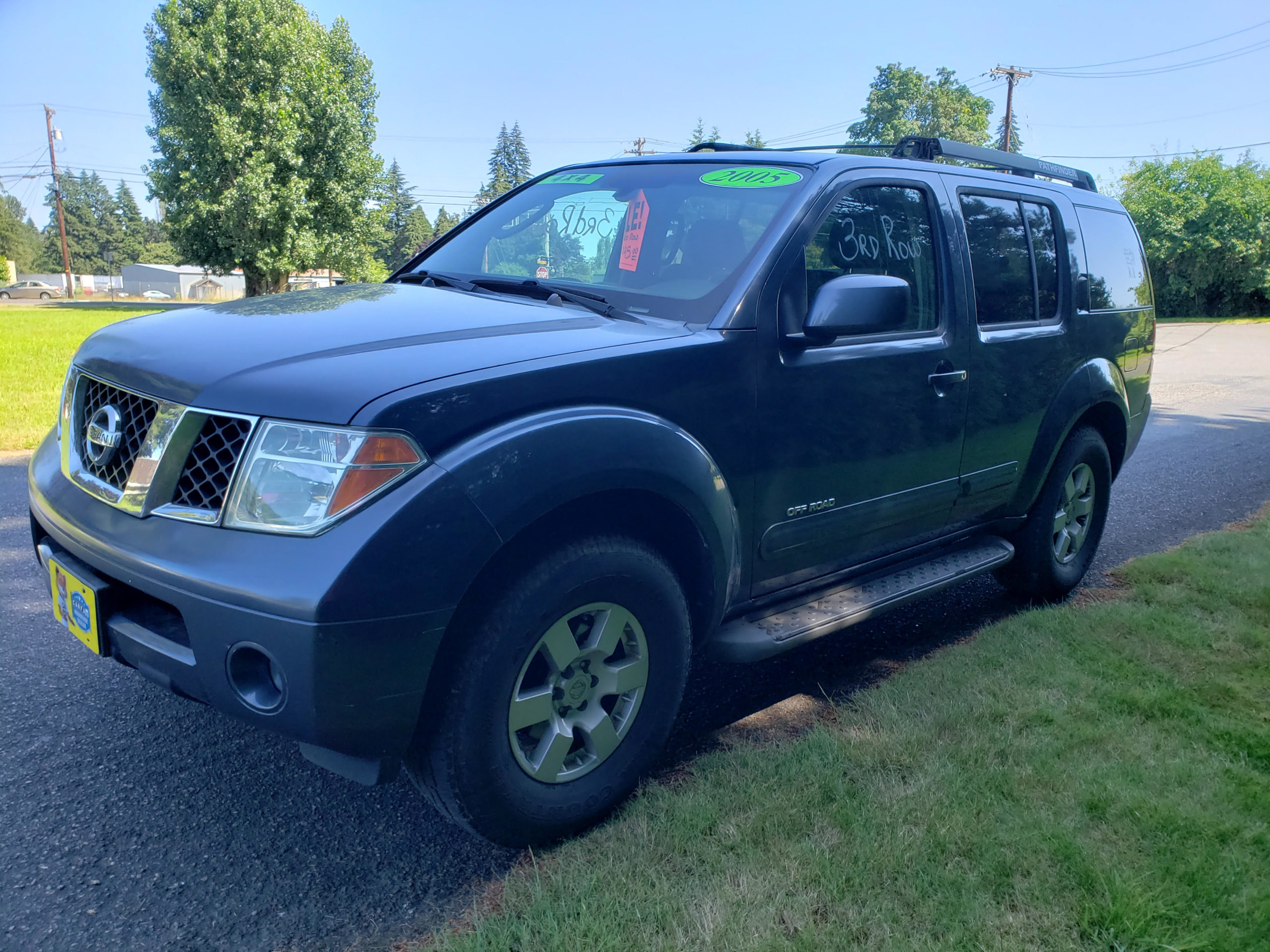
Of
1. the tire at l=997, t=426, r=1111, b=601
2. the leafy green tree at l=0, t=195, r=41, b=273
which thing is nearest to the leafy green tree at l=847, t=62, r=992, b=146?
the tire at l=997, t=426, r=1111, b=601

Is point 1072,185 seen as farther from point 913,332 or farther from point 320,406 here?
point 320,406

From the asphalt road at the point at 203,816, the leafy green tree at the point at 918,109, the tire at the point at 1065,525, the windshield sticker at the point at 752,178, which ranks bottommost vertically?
the asphalt road at the point at 203,816

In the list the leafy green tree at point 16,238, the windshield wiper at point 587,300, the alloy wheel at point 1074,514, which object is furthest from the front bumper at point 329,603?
the leafy green tree at point 16,238

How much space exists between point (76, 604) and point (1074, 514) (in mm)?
4255

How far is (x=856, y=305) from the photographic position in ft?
9.11

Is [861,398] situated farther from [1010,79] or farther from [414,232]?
[414,232]

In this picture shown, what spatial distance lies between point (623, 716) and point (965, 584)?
312 centimetres

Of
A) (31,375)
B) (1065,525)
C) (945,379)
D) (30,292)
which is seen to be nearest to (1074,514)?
(1065,525)

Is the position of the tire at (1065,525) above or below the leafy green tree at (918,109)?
below

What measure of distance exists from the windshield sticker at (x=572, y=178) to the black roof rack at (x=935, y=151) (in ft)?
1.42

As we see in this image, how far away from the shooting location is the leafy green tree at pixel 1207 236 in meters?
38.1

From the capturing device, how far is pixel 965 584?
5102 mm

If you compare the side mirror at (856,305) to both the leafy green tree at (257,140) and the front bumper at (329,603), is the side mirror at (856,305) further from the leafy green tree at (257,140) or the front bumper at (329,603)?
the leafy green tree at (257,140)

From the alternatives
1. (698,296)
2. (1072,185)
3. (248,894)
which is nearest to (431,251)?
(698,296)
